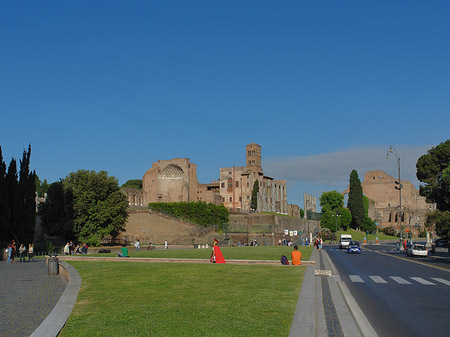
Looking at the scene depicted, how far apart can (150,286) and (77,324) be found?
6217 millimetres

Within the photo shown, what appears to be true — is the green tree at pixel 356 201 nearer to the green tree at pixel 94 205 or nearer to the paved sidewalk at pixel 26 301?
the green tree at pixel 94 205

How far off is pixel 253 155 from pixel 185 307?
5747 inches

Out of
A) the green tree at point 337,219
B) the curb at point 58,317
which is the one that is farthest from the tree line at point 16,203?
the green tree at point 337,219

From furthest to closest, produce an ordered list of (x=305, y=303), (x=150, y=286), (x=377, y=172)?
(x=377, y=172), (x=150, y=286), (x=305, y=303)

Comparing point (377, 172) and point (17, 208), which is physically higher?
point (377, 172)

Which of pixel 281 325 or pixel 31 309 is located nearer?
pixel 281 325

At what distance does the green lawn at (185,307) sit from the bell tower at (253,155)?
138 m

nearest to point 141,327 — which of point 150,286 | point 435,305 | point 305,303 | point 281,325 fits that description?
point 281,325

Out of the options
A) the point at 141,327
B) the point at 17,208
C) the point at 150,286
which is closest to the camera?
the point at 141,327

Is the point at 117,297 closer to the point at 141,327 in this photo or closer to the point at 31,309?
the point at 31,309

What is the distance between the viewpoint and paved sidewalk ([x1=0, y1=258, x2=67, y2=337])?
32.4 feet

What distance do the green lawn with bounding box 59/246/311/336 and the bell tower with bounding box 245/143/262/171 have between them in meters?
138

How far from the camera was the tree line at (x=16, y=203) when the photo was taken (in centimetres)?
4369

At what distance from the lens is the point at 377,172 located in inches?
6201
